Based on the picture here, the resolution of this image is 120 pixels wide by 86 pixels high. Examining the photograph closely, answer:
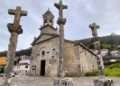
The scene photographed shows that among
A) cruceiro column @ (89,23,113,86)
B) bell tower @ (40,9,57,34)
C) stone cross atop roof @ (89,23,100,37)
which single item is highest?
bell tower @ (40,9,57,34)

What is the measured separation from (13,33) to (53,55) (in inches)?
937

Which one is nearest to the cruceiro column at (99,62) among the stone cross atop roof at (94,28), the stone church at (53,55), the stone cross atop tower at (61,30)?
the stone cross atop roof at (94,28)

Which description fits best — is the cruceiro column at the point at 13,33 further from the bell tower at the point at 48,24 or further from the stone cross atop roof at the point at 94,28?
the bell tower at the point at 48,24

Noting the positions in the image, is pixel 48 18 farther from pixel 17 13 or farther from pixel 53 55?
pixel 17 13

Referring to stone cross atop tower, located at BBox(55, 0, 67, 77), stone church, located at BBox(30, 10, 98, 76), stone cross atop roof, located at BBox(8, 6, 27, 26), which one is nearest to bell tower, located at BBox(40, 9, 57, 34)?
stone church, located at BBox(30, 10, 98, 76)

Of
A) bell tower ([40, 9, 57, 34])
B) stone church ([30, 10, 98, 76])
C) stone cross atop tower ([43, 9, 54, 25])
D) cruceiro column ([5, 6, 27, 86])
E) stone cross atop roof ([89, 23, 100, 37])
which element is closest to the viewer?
cruceiro column ([5, 6, 27, 86])

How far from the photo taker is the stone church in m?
34.6

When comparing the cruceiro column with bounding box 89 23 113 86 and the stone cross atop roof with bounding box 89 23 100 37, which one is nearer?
the cruceiro column with bounding box 89 23 113 86

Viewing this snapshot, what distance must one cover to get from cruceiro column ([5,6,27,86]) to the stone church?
21426mm

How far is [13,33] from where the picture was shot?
12.9m

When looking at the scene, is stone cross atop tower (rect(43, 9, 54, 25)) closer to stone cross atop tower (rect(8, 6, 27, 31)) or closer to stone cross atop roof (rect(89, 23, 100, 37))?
stone cross atop roof (rect(89, 23, 100, 37))

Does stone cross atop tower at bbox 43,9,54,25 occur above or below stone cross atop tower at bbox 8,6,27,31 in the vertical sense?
above

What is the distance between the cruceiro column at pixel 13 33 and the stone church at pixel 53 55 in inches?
844

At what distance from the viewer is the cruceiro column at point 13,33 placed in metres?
12.4
